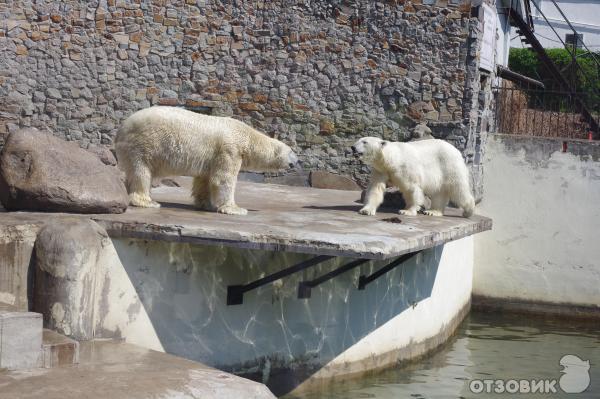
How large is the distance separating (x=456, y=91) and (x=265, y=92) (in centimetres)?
261

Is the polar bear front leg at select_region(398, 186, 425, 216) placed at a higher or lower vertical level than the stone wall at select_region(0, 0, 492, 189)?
lower

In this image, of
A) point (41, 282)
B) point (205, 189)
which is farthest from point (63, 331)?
point (205, 189)

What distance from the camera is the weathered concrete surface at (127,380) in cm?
554

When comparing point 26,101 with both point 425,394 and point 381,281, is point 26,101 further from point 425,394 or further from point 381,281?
point 425,394

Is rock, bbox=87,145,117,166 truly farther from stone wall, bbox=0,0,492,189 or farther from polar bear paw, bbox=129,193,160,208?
polar bear paw, bbox=129,193,160,208

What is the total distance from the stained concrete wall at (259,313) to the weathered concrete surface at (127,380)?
83cm

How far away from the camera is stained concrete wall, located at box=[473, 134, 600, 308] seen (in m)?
13.0

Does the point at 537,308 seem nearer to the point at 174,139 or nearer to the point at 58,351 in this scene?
the point at 174,139

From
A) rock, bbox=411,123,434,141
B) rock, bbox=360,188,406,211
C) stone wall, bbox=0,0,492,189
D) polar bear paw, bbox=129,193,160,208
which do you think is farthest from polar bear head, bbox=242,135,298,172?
stone wall, bbox=0,0,492,189

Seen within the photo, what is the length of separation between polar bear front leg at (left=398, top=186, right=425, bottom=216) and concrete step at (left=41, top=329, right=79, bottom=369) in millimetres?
4435

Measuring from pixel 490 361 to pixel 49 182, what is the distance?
17.5ft

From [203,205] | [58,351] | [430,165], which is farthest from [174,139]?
[430,165]

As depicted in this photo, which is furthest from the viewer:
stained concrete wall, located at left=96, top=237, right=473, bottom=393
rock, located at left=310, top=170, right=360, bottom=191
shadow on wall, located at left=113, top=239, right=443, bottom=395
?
rock, located at left=310, top=170, right=360, bottom=191

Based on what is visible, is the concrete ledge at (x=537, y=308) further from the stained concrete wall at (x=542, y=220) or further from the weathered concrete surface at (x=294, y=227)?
the weathered concrete surface at (x=294, y=227)
